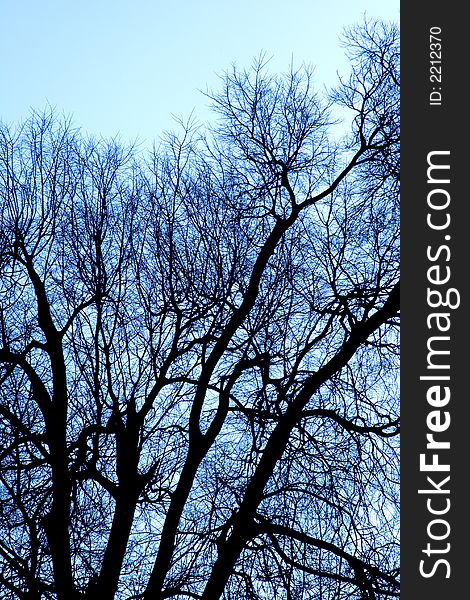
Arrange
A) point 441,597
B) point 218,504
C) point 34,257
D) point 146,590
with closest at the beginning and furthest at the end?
1. point 441,597
2. point 146,590
3. point 218,504
4. point 34,257

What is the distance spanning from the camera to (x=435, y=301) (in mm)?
6039

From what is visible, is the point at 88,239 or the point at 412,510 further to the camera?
the point at 88,239

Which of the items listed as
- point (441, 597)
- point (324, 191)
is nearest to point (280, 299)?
point (324, 191)

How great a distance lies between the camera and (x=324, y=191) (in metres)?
8.88

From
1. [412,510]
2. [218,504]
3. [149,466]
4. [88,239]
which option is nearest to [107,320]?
[88,239]

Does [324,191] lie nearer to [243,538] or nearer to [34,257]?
[34,257]

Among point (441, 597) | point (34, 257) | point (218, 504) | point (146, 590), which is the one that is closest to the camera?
point (441, 597)

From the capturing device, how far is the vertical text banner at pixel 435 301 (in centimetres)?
569

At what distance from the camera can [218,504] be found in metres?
7.74

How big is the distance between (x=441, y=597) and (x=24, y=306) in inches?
207

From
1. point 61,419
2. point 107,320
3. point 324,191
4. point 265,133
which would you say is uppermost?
point 265,133

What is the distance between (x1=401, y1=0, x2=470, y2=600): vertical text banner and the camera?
5688 mm

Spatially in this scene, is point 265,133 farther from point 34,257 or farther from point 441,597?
point 441,597

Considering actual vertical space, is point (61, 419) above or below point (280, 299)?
below
